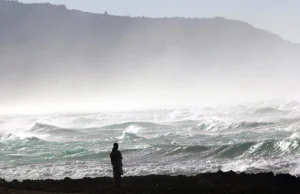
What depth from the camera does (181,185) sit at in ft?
43.7

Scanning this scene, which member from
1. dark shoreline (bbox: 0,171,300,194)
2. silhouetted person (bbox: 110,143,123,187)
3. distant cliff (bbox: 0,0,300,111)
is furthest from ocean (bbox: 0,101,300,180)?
distant cliff (bbox: 0,0,300,111)

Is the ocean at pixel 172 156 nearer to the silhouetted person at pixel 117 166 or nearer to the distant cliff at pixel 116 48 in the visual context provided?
the silhouetted person at pixel 117 166

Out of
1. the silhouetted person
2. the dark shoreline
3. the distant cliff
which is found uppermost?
the distant cliff

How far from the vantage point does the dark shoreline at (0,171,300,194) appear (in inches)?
485

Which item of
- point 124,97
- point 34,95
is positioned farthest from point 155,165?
point 34,95

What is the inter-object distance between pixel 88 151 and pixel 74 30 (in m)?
140

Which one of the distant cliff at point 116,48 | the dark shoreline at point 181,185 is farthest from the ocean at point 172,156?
the distant cliff at point 116,48

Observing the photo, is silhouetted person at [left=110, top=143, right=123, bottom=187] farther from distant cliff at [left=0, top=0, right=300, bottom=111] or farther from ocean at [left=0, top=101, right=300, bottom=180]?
distant cliff at [left=0, top=0, right=300, bottom=111]

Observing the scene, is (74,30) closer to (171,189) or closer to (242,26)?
(242,26)

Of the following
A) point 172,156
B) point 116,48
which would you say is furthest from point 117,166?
point 116,48

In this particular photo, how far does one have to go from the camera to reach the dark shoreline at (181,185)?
1231 cm

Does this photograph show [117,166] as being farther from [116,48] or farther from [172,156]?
[116,48]

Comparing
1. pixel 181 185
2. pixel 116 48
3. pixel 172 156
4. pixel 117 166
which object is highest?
pixel 116 48

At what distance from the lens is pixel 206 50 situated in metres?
182
